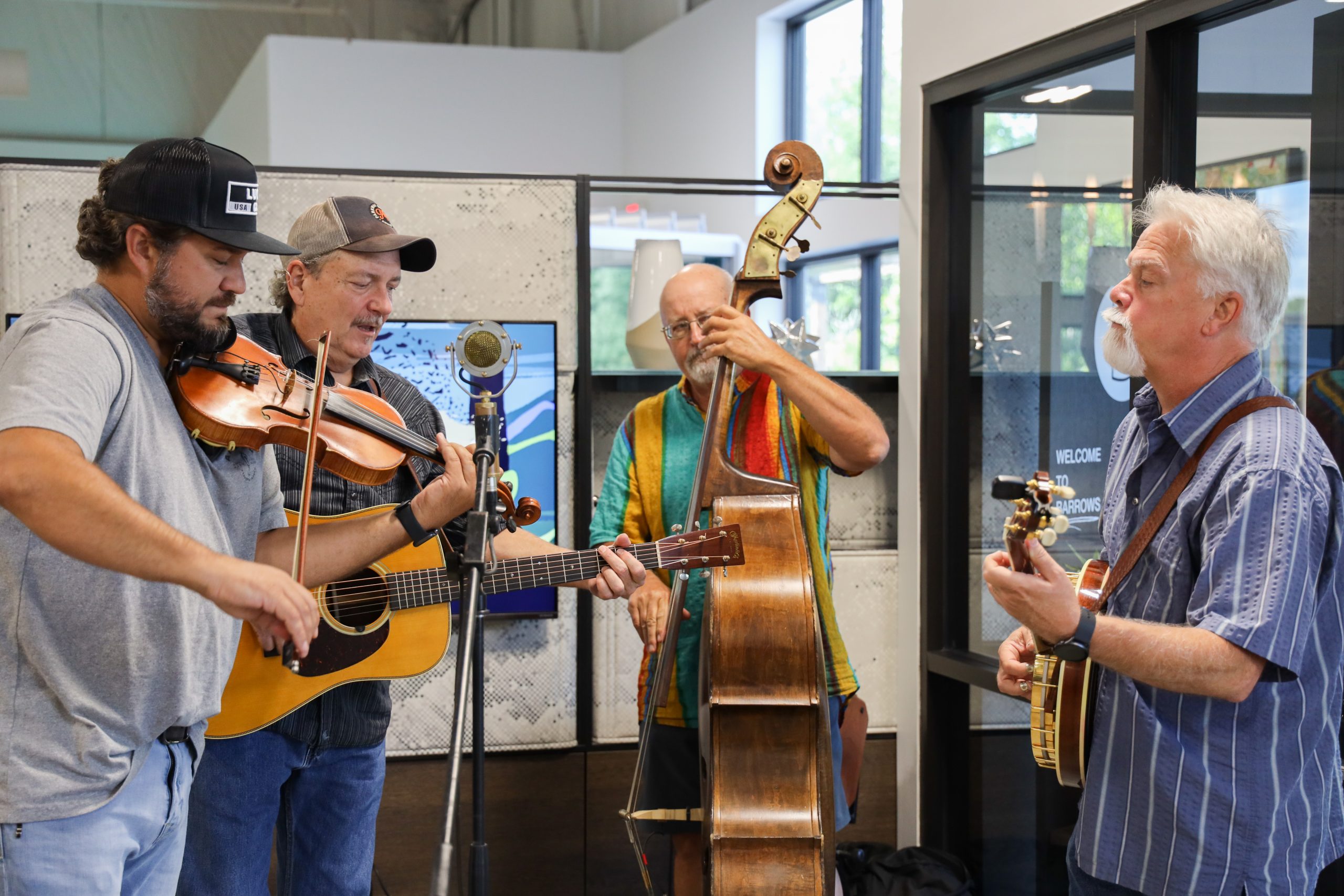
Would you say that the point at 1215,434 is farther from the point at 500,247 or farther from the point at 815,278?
the point at 815,278

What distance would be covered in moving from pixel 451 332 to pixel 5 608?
1816 mm

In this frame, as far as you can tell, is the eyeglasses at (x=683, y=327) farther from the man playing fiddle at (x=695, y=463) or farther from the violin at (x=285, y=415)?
the violin at (x=285, y=415)

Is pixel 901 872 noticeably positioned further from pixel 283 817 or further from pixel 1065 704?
pixel 283 817

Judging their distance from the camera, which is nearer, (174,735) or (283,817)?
(174,735)

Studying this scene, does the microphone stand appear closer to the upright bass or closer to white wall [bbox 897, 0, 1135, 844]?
the upright bass

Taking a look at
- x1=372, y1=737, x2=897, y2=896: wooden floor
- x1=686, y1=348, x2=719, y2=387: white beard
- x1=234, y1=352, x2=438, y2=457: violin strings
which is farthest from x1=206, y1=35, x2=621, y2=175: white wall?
x1=234, y1=352, x2=438, y2=457: violin strings

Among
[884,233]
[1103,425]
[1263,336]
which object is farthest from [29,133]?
[1263,336]

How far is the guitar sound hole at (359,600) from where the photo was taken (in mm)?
2381

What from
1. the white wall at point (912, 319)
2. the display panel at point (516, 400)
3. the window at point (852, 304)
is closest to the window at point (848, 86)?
the window at point (852, 304)

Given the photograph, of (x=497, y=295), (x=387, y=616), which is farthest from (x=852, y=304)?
A: (x=387, y=616)

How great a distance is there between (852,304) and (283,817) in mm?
4860

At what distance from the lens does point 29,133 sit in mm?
8984

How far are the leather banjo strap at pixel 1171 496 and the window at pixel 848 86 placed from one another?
4.39 meters

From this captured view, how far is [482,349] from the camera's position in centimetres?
262
